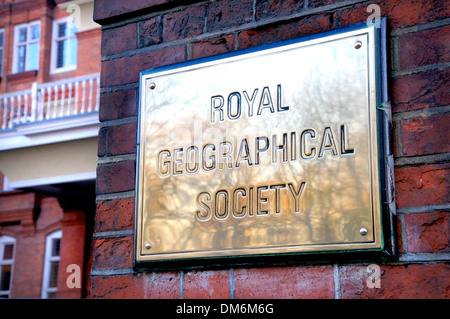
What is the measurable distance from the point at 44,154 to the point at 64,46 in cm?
508

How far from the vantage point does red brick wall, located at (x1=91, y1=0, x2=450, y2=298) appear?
126 cm

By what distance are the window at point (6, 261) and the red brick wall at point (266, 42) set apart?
11.9 m

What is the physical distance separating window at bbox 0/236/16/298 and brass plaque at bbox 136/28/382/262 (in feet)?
39.5

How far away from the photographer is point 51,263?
39.4 ft

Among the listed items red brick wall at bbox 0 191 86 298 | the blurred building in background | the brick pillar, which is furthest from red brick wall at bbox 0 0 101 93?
the brick pillar

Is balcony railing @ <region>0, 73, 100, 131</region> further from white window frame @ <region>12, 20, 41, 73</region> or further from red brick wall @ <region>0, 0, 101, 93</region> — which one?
white window frame @ <region>12, 20, 41, 73</region>

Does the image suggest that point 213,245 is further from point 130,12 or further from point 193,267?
point 130,12

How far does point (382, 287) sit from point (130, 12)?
105cm

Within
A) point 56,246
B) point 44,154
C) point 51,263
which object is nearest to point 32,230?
point 56,246

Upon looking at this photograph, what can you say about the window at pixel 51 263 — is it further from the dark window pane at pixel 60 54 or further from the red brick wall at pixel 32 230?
the dark window pane at pixel 60 54

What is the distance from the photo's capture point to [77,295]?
Answer: 10406 mm

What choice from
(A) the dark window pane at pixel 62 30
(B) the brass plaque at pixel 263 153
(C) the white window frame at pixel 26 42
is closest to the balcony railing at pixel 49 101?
(A) the dark window pane at pixel 62 30

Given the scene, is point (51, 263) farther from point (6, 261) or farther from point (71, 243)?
point (6, 261)

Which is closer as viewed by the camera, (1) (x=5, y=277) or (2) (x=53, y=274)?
(2) (x=53, y=274)
